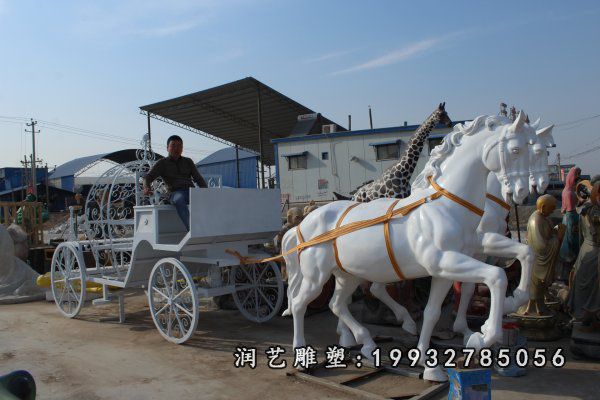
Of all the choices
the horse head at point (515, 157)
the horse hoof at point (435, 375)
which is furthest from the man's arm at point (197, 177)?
Answer: the horse head at point (515, 157)

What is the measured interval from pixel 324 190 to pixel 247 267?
14652 millimetres

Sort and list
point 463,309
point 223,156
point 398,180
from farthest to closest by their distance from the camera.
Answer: point 223,156, point 398,180, point 463,309

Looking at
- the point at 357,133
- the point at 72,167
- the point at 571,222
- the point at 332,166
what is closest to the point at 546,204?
the point at 571,222

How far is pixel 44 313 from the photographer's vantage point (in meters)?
7.55

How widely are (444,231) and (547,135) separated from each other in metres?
0.99

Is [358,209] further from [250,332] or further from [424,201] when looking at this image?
[250,332]

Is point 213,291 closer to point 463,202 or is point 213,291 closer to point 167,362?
point 167,362

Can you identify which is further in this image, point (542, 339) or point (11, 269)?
point (11, 269)

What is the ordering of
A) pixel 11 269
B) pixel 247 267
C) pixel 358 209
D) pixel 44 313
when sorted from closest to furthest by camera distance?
1. pixel 358 209
2. pixel 247 267
3. pixel 44 313
4. pixel 11 269

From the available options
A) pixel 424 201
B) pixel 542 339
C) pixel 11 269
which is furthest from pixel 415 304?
pixel 11 269

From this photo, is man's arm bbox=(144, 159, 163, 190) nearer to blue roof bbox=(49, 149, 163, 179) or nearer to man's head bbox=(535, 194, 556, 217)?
man's head bbox=(535, 194, 556, 217)

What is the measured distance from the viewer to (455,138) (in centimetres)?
398

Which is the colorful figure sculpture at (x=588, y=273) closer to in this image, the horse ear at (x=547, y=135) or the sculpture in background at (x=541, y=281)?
the sculpture in background at (x=541, y=281)

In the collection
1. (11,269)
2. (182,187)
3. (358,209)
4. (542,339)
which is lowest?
(542,339)
